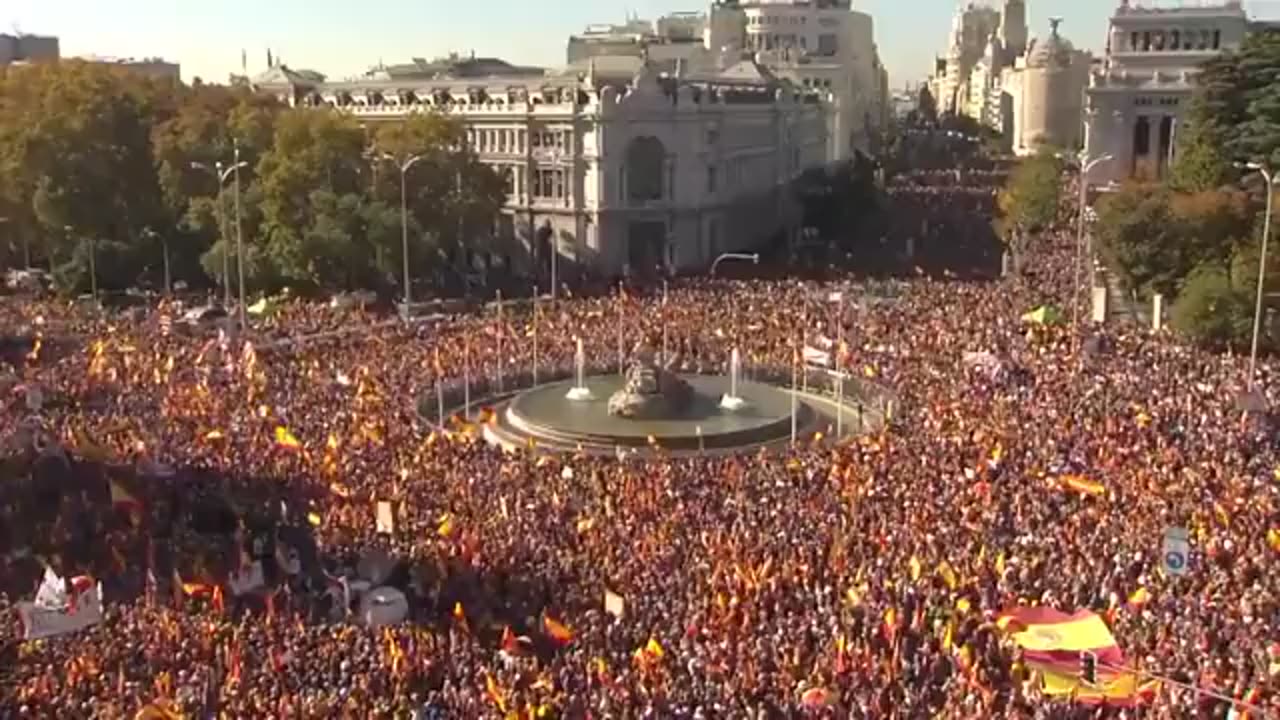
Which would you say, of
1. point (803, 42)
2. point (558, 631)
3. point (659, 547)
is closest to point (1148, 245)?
point (659, 547)

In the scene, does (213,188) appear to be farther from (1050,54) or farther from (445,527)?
(1050,54)

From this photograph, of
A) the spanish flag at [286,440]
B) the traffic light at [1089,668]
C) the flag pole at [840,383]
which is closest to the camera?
the traffic light at [1089,668]

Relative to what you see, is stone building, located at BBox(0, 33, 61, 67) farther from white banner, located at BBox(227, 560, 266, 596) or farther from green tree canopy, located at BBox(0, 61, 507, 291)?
white banner, located at BBox(227, 560, 266, 596)

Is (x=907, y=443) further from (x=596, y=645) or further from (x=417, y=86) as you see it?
(x=417, y=86)

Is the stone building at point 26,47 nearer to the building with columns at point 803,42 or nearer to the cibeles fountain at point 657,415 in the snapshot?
the building with columns at point 803,42

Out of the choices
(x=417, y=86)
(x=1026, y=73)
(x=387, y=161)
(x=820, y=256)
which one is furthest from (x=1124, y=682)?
(x=1026, y=73)

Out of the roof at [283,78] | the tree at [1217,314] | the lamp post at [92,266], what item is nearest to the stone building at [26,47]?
the roof at [283,78]
